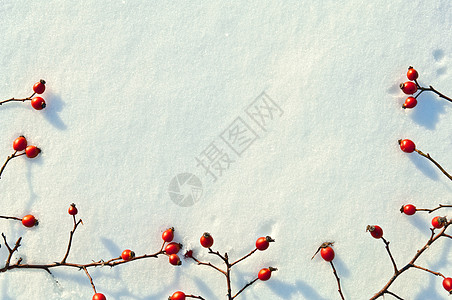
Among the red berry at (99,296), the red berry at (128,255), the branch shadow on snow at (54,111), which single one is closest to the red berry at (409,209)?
the red berry at (128,255)

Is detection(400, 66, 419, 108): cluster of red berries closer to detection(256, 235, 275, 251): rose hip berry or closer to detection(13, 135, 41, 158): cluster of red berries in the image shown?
detection(256, 235, 275, 251): rose hip berry

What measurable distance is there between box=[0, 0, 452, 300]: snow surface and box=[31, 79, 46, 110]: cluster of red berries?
61 millimetres

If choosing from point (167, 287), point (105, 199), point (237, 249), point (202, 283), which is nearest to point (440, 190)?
point (237, 249)

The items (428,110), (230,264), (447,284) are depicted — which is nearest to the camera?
(447,284)

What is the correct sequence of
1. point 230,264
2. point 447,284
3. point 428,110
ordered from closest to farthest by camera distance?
point 447,284 < point 230,264 < point 428,110

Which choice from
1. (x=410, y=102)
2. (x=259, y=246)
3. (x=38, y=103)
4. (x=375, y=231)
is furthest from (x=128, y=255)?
(x=410, y=102)

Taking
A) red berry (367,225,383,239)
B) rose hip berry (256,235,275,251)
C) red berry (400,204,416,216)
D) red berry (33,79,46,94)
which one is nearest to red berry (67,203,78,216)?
red berry (33,79,46,94)

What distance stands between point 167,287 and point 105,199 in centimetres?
56

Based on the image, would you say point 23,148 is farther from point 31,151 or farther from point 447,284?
point 447,284

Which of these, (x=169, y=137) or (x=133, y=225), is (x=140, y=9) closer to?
(x=169, y=137)

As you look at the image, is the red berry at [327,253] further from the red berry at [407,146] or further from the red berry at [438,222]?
the red berry at [407,146]

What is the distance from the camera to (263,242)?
2141mm

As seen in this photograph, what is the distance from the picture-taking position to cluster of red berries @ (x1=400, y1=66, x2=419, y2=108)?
7.35 ft

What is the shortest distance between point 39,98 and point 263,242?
136cm
